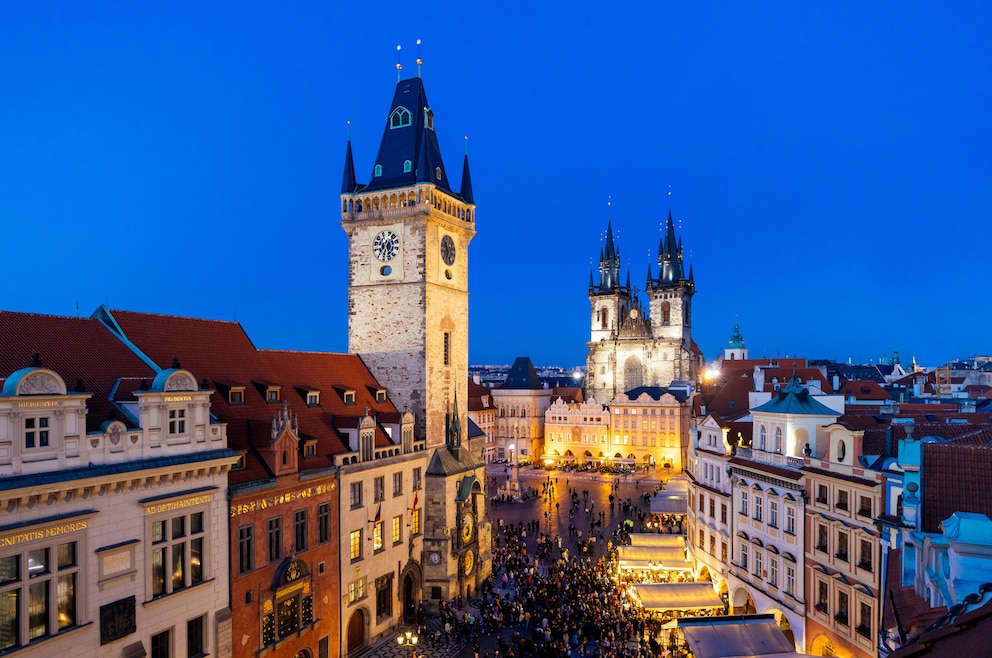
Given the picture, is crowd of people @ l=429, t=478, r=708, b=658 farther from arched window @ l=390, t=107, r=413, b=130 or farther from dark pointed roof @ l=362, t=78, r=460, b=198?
arched window @ l=390, t=107, r=413, b=130

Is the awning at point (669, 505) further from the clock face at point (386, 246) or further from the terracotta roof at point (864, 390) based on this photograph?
the terracotta roof at point (864, 390)

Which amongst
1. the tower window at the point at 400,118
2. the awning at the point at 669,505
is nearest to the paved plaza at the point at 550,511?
the awning at the point at 669,505

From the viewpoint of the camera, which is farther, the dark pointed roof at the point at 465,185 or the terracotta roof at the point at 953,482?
the dark pointed roof at the point at 465,185

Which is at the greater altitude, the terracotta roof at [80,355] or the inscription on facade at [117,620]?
the terracotta roof at [80,355]

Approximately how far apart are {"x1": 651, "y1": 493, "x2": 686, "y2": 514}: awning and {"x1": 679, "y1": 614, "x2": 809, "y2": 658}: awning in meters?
21.2

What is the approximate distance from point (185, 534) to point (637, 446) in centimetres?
8268

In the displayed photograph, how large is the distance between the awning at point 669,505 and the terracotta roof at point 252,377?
924 inches

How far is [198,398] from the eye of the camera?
23.3 metres

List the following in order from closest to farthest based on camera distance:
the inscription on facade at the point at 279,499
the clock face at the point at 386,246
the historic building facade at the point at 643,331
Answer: the inscription on facade at the point at 279,499 < the clock face at the point at 386,246 < the historic building facade at the point at 643,331

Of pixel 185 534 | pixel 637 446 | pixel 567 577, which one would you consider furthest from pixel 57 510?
pixel 637 446

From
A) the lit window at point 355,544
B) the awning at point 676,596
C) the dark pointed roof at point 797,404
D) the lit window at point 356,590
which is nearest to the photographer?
the lit window at point 356,590

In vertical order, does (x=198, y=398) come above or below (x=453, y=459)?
above

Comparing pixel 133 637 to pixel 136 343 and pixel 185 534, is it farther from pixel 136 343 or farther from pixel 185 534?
pixel 136 343

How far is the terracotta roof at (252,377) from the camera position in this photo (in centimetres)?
2728
